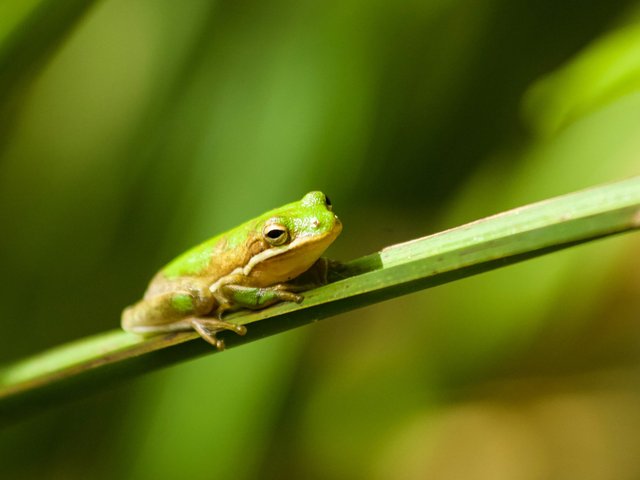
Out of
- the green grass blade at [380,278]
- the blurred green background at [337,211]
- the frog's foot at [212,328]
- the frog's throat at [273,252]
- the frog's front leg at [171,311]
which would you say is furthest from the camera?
the blurred green background at [337,211]

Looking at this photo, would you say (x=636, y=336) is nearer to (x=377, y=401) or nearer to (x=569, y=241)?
(x=377, y=401)

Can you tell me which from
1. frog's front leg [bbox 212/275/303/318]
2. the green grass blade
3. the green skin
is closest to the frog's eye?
the green skin

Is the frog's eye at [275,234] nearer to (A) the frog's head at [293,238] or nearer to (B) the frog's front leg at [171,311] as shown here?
(A) the frog's head at [293,238]

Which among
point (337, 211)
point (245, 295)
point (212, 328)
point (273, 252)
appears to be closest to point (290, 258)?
point (273, 252)

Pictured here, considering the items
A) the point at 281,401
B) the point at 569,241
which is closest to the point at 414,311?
the point at 281,401

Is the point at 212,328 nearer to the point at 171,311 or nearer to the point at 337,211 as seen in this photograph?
the point at 171,311

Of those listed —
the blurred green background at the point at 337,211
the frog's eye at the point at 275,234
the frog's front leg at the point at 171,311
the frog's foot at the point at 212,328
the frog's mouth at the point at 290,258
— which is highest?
the blurred green background at the point at 337,211

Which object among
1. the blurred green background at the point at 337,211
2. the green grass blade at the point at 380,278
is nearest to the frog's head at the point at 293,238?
the green grass blade at the point at 380,278

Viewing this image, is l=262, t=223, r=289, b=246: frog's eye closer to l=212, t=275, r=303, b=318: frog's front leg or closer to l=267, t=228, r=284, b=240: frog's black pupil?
l=267, t=228, r=284, b=240: frog's black pupil
